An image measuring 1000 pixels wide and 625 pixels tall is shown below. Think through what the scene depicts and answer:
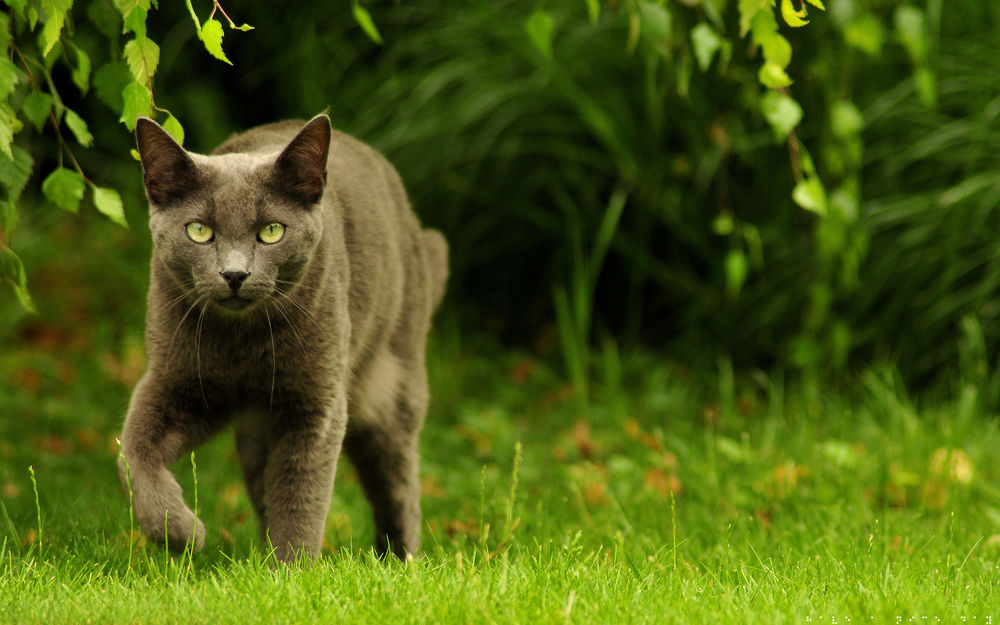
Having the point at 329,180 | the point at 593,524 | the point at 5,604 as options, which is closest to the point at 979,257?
the point at 593,524

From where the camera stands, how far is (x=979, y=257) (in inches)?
175

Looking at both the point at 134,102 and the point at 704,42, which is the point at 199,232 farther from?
the point at 704,42

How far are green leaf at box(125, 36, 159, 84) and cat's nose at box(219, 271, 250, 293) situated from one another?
16.9 inches

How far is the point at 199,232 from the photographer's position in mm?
2428

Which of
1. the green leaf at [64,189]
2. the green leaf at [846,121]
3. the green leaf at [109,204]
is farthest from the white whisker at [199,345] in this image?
the green leaf at [846,121]

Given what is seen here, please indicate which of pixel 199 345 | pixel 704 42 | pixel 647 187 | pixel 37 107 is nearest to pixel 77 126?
pixel 37 107

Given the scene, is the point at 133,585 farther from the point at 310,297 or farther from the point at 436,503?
the point at 436,503

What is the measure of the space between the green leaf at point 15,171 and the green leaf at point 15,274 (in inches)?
7.2

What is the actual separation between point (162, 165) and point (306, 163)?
1.02 ft

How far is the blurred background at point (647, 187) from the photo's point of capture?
14.6 feet

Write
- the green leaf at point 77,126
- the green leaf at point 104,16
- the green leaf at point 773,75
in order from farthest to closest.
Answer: the green leaf at point 104,16 < the green leaf at point 773,75 < the green leaf at point 77,126

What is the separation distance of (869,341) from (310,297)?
3.06 m

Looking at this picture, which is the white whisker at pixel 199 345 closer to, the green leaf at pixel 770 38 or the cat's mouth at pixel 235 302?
the cat's mouth at pixel 235 302

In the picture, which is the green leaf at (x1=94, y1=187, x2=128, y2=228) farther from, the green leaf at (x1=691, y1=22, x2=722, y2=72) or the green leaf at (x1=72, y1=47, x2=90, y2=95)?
the green leaf at (x1=691, y1=22, x2=722, y2=72)
